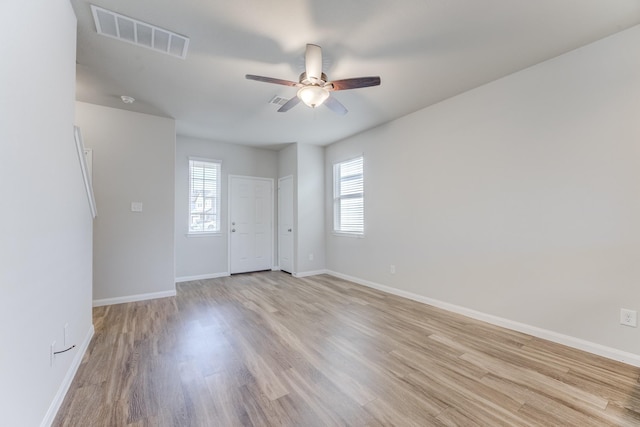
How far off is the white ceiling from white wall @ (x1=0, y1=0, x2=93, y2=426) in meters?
0.73

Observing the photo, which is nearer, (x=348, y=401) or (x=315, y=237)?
(x=348, y=401)

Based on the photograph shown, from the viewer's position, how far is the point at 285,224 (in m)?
5.84

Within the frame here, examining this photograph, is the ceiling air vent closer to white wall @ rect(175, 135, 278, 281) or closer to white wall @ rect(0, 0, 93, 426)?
white wall @ rect(0, 0, 93, 426)

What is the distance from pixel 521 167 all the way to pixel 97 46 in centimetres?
425

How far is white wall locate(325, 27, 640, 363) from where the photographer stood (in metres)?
2.22

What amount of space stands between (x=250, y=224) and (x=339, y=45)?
4.20 metres

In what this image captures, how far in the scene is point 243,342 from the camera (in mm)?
2553

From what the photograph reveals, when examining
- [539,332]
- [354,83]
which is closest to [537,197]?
[539,332]

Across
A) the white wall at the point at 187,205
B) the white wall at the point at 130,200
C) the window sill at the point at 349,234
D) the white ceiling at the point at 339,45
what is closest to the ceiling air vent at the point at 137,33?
the white ceiling at the point at 339,45

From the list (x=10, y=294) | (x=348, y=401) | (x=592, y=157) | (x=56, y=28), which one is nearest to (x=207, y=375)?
(x=348, y=401)

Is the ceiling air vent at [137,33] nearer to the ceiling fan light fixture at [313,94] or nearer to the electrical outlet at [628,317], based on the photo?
the ceiling fan light fixture at [313,94]

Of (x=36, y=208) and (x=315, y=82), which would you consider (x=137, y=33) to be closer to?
(x=315, y=82)

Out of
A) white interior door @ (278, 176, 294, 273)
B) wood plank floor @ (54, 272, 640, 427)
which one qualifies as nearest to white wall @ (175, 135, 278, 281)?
white interior door @ (278, 176, 294, 273)

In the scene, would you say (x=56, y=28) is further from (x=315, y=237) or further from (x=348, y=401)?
(x=315, y=237)
